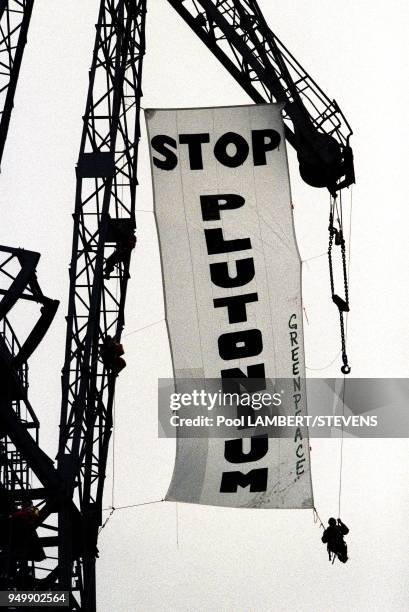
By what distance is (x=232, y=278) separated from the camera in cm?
2794

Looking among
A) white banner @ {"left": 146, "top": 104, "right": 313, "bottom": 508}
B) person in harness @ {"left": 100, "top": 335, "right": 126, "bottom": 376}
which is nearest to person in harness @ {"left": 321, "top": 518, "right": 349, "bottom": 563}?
white banner @ {"left": 146, "top": 104, "right": 313, "bottom": 508}

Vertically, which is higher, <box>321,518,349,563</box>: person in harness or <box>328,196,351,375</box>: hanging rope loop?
<box>328,196,351,375</box>: hanging rope loop

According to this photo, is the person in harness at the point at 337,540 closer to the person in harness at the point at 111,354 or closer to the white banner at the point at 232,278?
the white banner at the point at 232,278

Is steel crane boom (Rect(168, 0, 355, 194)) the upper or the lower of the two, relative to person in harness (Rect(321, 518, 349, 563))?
upper

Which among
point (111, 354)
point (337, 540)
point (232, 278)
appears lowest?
point (337, 540)

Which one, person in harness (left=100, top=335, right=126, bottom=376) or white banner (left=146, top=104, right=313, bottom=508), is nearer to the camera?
white banner (left=146, top=104, right=313, bottom=508)

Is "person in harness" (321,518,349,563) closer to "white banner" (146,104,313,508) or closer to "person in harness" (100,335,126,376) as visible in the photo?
"white banner" (146,104,313,508)

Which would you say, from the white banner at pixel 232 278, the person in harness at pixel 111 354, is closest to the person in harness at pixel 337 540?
the white banner at pixel 232 278

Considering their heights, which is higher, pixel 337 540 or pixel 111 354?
pixel 111 354

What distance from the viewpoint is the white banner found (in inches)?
1069

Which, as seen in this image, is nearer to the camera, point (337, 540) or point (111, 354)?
point (337, 540)

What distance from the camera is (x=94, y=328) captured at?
30.0 m

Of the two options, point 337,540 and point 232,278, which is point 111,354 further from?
point 337,540

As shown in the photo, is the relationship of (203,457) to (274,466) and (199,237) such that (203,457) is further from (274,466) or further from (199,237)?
(199,237)
